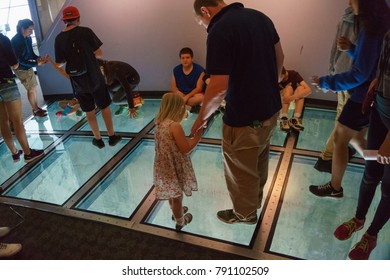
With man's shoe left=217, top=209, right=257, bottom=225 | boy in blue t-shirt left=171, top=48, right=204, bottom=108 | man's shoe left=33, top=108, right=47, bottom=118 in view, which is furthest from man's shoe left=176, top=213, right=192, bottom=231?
man's shoe left=33, top=108, right=47, bottom=118

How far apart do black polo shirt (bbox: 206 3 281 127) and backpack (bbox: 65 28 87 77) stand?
1.68m

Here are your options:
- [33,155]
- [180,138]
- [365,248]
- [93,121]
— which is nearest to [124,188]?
[93,121]

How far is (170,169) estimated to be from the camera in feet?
6.55

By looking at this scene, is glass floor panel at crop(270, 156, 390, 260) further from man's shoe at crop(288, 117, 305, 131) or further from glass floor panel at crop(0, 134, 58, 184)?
glass floor panel at crop(0, 134, 58, 184)

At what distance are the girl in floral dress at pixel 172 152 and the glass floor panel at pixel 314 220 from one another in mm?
747

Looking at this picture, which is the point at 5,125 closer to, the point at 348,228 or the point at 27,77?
the point at 27,77

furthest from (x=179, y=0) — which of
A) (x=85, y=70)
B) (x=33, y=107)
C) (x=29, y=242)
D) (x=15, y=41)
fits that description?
(x=29, y=242)

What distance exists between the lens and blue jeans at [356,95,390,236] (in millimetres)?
1582

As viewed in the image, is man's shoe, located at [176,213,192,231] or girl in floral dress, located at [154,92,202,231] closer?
girl in floral dress, located at [154,92,202,231]

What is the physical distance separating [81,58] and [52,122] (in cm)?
177

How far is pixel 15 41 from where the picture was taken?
4.00m

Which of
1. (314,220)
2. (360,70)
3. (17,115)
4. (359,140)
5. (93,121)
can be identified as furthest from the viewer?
(93,121)

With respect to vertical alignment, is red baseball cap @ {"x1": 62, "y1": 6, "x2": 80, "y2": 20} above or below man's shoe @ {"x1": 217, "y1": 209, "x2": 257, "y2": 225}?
above

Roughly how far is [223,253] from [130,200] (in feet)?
3.25
